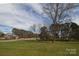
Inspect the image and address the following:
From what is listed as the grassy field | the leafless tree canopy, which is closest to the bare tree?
the leafless tree canopy

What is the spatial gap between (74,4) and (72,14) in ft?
0.38

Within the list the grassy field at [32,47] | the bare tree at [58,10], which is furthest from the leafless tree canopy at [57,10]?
the grassy field at [32,47]

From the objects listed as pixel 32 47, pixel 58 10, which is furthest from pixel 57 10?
pixel 32 47

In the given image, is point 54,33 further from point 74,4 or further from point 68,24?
point 74,4

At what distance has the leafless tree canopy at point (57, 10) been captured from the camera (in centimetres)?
348

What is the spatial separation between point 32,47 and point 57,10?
0.51m

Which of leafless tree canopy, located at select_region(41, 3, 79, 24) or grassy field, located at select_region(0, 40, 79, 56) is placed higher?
leafless tree canopy, located at select_region(41, 3, 79, 24)

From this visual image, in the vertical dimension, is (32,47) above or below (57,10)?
below

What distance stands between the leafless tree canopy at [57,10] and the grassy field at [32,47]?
0.91ft

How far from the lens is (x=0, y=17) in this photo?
11.4 feet

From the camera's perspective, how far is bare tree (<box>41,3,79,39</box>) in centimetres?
348

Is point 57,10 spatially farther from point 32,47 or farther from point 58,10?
point 32,47

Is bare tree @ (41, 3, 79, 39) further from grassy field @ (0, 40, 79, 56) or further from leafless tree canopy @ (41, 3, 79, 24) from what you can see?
grassy field @ (0, 40, 79, 56)

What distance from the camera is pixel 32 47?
137 inches
